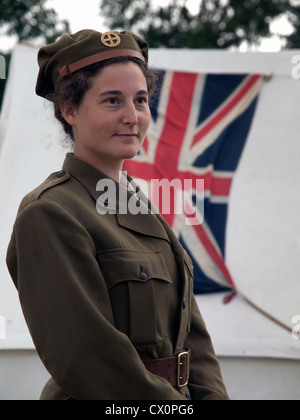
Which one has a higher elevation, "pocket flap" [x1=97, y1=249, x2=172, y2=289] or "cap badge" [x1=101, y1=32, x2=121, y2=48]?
"cap badge" [x1=101, y1=32, x2=121, y2=48]

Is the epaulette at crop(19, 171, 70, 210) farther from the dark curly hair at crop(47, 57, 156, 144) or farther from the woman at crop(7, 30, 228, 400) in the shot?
the dark curly hair at crop(47, 57, 156, 144)

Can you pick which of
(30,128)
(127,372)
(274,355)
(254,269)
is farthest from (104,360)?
(30,128)

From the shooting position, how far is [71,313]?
1.08 meters

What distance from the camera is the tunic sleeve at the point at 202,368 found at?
136cm

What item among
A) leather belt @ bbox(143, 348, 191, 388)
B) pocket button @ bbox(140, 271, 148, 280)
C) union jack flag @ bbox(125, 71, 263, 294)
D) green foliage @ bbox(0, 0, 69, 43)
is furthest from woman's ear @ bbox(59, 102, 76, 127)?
green foliage @ bbox(0, 0, 69, 43)

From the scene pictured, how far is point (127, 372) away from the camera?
1.09 meters

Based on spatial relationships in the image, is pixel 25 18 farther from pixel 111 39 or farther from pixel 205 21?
pixel 111 39

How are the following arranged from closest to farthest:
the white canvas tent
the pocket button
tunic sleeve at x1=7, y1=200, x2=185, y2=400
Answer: tunic sleeve at x1=7, y1=200, x2=185, y2=400 < the pocket button < the white canvas tent

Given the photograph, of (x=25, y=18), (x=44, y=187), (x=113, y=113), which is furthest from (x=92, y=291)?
(x=25, y=18)

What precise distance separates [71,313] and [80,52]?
21.0 inches

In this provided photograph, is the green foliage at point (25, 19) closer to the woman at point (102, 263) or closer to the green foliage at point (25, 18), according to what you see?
the green foliage at point (25, 18)

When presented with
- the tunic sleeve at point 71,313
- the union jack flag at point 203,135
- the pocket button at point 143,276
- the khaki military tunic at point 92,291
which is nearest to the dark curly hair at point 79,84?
the khaki military tunic at point 92,291

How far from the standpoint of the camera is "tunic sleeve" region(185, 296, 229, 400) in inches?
53.4
